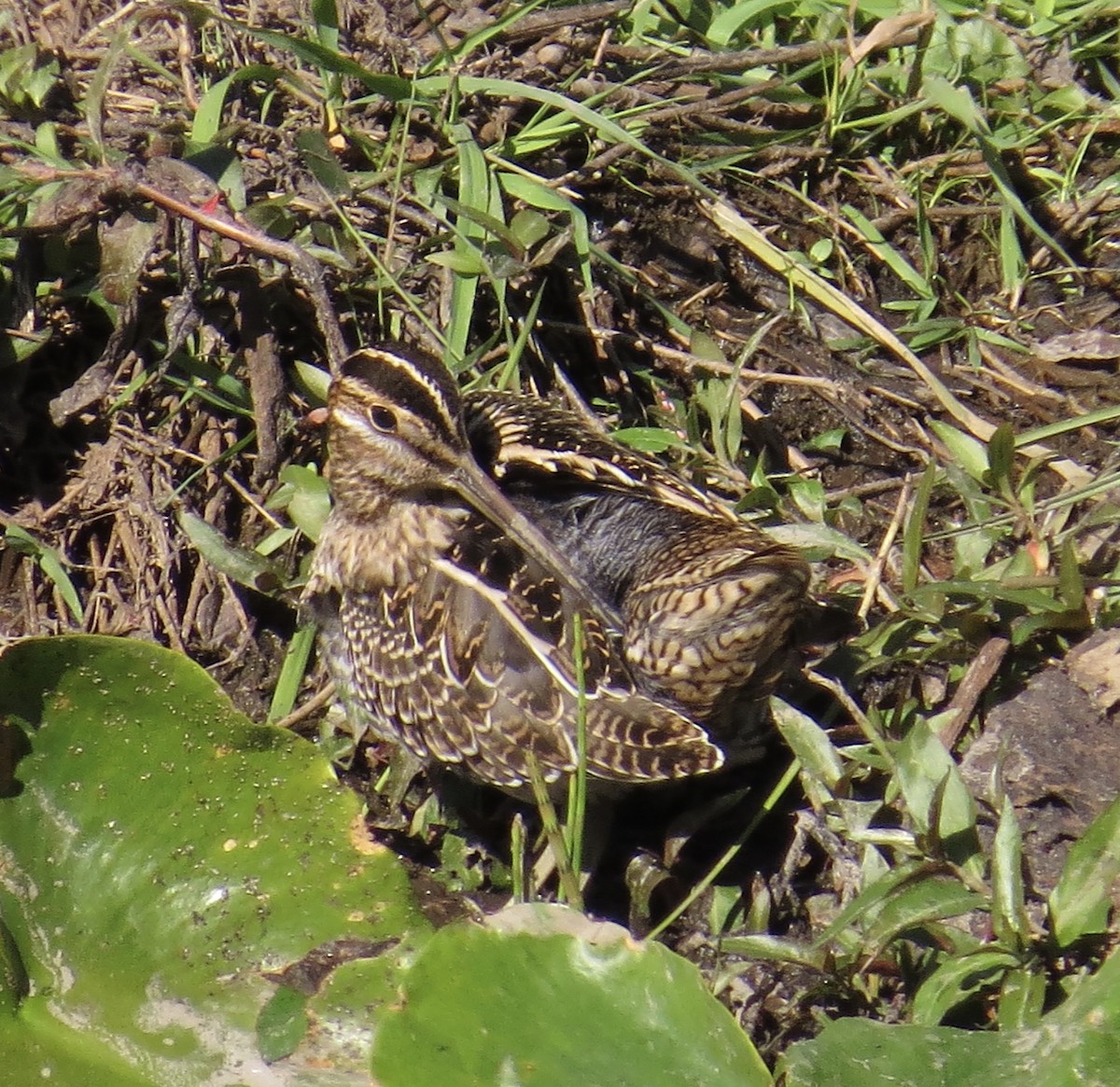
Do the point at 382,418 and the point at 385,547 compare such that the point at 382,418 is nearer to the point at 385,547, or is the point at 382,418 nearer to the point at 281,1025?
the point at 385,547

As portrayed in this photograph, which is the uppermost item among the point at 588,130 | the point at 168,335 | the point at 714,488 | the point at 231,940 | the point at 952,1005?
the point at 588,130

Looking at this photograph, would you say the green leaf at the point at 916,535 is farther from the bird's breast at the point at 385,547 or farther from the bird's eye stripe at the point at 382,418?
the bird's eye stripe at the point at 382,418

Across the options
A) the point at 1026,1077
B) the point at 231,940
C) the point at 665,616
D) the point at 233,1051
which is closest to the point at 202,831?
the point at 231,940

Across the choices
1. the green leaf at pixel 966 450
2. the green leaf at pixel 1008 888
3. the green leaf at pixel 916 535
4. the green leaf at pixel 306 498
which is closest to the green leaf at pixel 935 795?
the green leaf at pixel 1008 888

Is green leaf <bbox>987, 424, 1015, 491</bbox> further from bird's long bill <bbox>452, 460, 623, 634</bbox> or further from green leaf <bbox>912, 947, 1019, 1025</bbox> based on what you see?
green leaf <bbox>912, 947, 1019, 1025</bbox>

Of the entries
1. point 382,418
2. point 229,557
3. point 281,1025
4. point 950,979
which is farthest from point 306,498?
point 950,979

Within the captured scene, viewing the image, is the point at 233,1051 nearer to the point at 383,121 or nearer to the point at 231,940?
the point at 231,940

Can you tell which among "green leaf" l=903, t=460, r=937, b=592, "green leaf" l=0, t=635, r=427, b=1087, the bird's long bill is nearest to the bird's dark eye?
the bird's long bill
